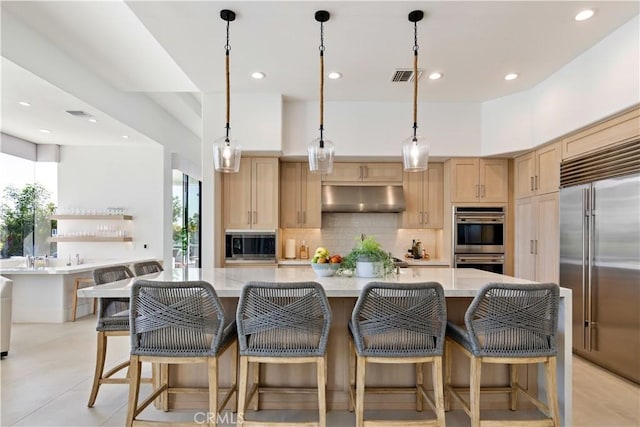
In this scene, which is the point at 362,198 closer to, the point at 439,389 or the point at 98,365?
the point at 439,389

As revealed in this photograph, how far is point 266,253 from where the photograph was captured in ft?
15.5

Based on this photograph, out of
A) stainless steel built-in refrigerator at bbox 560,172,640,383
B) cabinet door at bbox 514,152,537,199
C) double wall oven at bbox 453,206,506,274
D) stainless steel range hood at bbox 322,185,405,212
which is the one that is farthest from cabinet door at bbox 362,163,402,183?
stainless steel built-in refrigerator at bbox 560,172,640,383

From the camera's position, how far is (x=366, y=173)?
16.7ft

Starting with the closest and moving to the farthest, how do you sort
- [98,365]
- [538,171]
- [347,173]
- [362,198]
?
[98,365]
[538,171]
[362,198]
[347,173]

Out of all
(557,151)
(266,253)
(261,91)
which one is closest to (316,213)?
(266,253)

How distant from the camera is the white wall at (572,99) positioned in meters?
2.97

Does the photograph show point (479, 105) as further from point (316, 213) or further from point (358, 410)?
point (358, 410)

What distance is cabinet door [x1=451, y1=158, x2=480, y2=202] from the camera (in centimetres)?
485

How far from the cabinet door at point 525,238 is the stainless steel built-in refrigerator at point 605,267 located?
0.63 metres

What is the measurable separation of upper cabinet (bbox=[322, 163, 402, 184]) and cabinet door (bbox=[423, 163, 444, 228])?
43cm

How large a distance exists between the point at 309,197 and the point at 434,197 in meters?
1.73

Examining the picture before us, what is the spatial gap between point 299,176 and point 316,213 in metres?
0.55

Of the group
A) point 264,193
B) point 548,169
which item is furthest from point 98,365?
point 548,169

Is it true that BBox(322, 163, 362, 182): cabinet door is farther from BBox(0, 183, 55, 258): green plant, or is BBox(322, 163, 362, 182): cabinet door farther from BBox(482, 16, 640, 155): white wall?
BBox(0, 183, 55, 258): green plant
